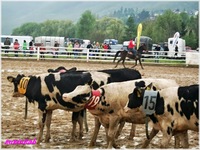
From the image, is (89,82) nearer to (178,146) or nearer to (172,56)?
(178,146)

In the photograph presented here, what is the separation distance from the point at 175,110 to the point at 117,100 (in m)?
1.26

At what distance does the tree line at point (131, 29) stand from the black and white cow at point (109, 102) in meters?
59.6

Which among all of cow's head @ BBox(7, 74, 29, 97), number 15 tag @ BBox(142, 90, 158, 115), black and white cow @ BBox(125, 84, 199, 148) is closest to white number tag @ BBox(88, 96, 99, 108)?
black and white cow @ BBox(125, 84, 199, 148)

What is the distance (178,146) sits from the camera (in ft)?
26.9

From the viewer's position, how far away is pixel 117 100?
8.50 meters

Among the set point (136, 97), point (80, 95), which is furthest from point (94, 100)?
point (136, 97)

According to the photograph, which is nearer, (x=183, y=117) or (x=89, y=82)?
(x=183, y=117)

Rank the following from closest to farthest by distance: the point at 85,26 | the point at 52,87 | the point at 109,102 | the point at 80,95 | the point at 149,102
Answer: the point at 149,102, the point at 80,95, the point at 109,102, the point at 52,87, the point at 85,26

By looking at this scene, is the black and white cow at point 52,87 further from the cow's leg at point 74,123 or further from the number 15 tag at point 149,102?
the number 15 tag at point 149,102

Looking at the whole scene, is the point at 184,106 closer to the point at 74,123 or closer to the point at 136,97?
the point at 136,97

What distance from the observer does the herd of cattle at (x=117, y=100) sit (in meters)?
7.59

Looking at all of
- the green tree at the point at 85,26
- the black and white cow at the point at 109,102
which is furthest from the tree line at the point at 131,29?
the black and white cow at the point at 109,102

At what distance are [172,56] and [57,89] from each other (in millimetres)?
24982

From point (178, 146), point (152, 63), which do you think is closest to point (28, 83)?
point (178, 146)
